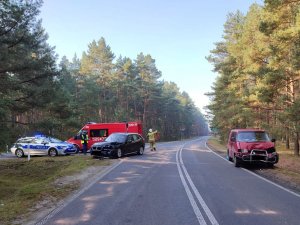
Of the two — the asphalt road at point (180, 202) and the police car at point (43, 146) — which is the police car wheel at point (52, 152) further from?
the asphalt road at point (180, 202)

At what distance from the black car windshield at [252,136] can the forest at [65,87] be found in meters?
11.9

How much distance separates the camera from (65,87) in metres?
59.8

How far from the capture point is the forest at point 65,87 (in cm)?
2112

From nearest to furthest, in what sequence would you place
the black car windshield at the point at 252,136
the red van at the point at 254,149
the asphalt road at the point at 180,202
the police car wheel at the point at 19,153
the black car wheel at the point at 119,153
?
the asphalt road at the point at 180,202, the red van at the point at 254,149, the black car windshield at the point at 252,136, the black car wheel at the point at 119,153, the police car wheel at the point at 19,153

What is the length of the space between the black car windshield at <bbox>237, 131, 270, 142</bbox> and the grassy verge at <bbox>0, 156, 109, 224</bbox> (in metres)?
7.50

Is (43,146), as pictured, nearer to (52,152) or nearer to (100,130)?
(52,152)

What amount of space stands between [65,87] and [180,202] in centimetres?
5244

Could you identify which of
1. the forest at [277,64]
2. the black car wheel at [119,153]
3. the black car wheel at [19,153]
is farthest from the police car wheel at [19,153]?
the forest at [277,64]

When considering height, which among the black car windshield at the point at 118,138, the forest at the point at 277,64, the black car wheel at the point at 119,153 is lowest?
the black car wheel at the point at 119,153

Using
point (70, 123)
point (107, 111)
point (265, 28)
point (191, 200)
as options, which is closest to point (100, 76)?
point (107, 111)

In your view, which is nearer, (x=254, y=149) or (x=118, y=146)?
(x=254, y=149)

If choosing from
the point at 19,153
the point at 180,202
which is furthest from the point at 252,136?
the point at 19,153

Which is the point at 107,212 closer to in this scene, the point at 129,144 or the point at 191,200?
the point at 191,200

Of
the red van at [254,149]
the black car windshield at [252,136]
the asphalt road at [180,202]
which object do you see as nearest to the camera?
the asphalt road at [180,202]
